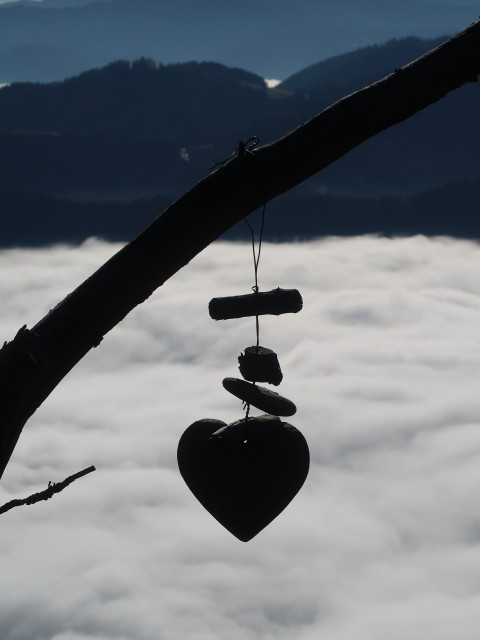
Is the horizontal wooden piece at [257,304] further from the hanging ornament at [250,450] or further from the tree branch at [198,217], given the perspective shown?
the tree branch at [198,217]

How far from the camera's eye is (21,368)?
13.7 ft

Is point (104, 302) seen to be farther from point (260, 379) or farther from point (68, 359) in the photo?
point (260, 379)

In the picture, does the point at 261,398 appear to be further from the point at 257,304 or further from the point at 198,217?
the point at 198,217

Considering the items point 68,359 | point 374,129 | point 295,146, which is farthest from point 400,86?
point 68,359

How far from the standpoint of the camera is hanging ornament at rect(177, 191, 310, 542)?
579 centimetres

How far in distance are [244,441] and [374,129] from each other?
2.39 metres

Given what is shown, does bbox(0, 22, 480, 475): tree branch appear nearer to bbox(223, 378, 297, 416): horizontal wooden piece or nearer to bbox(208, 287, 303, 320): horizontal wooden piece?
bbox(208, 287, 303, 320): horizontal wooden piece

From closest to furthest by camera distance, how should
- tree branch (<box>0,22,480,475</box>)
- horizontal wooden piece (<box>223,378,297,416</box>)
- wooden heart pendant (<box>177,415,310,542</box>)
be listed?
tree branch (<box>0,22,480,475</box>) → horizontal wooden piece (<box>223,378,297,416</box>) → wooden heart pendant (<box>177,415,310,542</box>)

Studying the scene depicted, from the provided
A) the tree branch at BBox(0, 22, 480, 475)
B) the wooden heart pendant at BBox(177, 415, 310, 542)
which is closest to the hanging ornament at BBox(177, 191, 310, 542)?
the wooden heart pendant at BBox(177, 415, 310, 542)

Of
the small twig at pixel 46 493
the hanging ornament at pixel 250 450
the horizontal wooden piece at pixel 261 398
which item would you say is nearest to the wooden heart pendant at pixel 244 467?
the hanging ornament at pixel 250 450

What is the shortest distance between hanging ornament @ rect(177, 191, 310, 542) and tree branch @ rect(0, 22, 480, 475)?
1.31 m

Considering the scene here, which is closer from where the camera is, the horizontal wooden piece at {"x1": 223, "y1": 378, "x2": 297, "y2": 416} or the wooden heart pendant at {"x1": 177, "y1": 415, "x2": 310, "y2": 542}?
the horizontal wooden piece at {"x1": 223, "y1": 378, "x2": 297, "y2": 416}

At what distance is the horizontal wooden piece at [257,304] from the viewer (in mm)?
5719

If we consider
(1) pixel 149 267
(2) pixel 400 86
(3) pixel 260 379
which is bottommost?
(1) pixel 149 267
